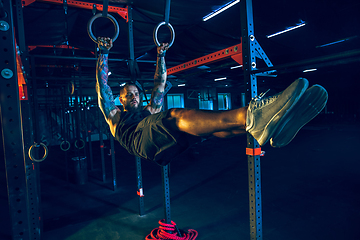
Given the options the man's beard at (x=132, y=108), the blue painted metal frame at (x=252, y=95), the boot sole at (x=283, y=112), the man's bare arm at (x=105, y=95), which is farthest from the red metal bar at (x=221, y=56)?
the boot sole at (x=283, y=112)

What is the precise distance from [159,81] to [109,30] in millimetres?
2083

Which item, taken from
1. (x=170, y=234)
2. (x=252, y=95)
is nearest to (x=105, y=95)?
(x=252, y=95)

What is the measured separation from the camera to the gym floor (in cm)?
273

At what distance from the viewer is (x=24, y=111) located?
7.50ft

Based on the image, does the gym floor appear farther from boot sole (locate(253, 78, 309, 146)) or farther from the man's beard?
the man's beard

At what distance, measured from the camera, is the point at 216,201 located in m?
3.56

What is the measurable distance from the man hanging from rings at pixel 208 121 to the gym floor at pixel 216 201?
0.84 ft

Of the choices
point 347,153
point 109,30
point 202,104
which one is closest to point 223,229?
point 109,30

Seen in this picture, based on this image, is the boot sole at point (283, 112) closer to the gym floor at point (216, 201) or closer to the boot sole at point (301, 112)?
the boot sole at point (301, 112)

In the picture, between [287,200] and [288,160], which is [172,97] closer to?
[288,160]

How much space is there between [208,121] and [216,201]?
263 cm

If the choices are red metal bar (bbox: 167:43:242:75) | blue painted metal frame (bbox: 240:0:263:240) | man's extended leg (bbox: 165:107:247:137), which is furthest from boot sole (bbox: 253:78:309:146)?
red metal bar (bbox: 167:43:242:75)

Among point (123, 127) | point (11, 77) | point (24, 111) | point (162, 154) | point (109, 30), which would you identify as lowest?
point (162, 154)

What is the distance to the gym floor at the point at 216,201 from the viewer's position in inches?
107
